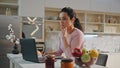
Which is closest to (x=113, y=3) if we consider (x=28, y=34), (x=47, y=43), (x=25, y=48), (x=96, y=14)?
(x=96, y=14)

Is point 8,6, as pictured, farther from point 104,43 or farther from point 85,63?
point 85,63

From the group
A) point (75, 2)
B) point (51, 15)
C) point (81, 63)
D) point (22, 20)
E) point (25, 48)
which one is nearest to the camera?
point (81, 63)

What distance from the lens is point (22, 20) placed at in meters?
4.45

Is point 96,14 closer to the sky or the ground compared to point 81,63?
closer to the sky

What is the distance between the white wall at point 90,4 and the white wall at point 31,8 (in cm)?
22

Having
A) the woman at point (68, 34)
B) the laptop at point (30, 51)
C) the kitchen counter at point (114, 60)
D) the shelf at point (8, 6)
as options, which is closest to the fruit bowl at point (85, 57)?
the laptop at point (30, 51)

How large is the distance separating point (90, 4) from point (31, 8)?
5.34 ft

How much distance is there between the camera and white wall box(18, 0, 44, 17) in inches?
175

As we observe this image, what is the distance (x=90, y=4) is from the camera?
5.21 m

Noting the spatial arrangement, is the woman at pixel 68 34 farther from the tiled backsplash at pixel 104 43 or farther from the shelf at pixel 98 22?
the tiled backsplash at pixel 104 43

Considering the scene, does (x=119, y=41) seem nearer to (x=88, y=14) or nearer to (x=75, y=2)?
(x=88, y=14)

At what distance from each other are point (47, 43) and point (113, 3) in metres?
2.15

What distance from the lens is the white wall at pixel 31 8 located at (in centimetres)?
444

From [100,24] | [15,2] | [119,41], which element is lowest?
[119,41]
